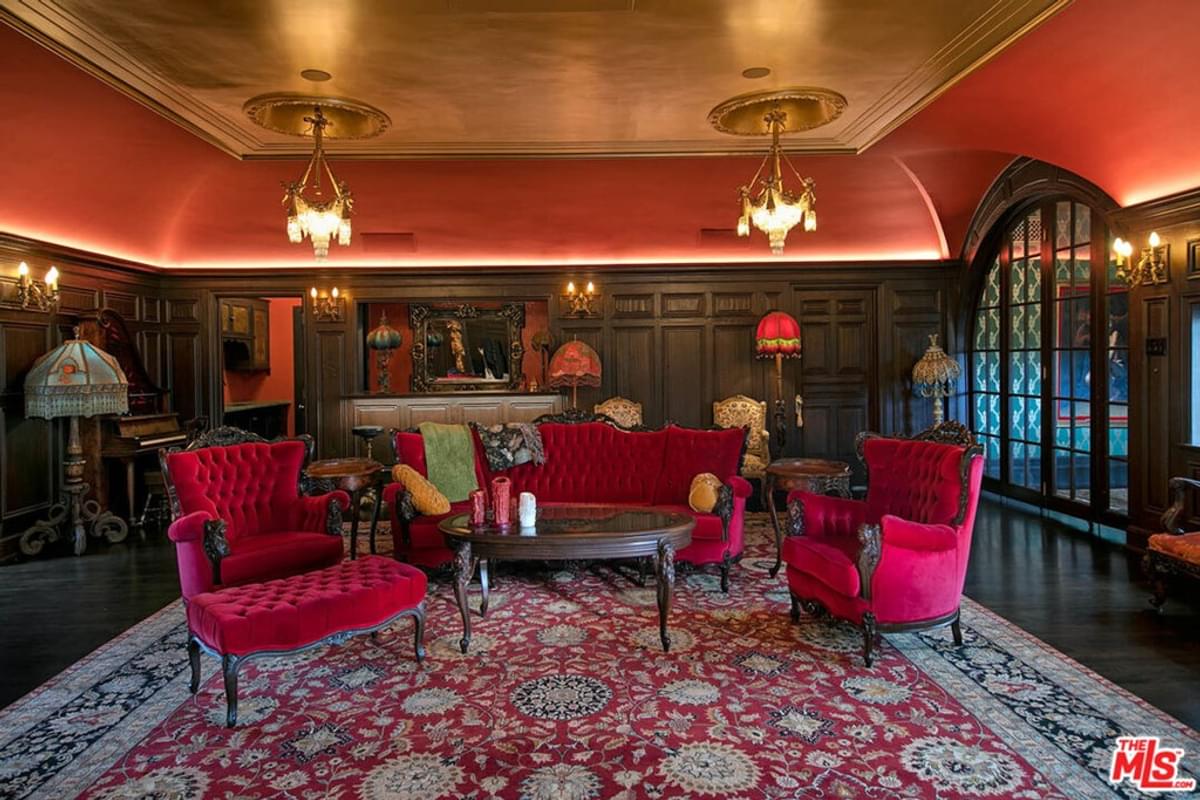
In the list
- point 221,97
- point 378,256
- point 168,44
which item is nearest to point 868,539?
point 168,44

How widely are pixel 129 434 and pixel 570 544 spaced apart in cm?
505

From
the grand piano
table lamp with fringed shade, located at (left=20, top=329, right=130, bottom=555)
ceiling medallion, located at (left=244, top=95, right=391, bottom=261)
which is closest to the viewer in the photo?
ceiling medallion, located at (left=244, top=95, right=391, bottom=261)

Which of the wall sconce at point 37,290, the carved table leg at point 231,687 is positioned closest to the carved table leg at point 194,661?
the carved table leg at point 231,687

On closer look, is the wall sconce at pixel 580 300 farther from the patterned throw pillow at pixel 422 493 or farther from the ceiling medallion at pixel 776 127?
the patterned throw pillow at pixel 422 493

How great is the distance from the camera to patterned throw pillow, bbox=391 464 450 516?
4953mm

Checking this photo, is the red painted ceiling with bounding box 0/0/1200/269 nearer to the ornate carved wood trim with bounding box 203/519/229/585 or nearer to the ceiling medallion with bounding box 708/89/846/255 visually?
the ceiling medallion with bounding box 708/89/846/255

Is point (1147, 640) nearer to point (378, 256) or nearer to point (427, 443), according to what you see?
point (427, 443)

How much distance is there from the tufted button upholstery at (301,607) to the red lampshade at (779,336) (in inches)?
194

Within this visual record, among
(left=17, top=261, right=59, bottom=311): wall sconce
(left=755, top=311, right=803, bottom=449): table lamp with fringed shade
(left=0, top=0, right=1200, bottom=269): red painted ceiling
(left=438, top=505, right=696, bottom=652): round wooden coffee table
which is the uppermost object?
(left=0, top=0, right=1200, bottom=269): red painted ceiling

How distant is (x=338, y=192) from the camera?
5.09 metres

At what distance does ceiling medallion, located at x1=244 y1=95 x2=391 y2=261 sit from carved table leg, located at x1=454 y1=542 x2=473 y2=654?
2.25 m

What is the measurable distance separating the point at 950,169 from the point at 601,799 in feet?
23.0

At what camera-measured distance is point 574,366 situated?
802cm

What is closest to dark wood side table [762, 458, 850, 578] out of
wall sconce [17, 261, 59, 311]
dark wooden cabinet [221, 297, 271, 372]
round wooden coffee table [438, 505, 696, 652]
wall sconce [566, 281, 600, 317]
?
round wooden coffee table [438, 505, 696, 652]
